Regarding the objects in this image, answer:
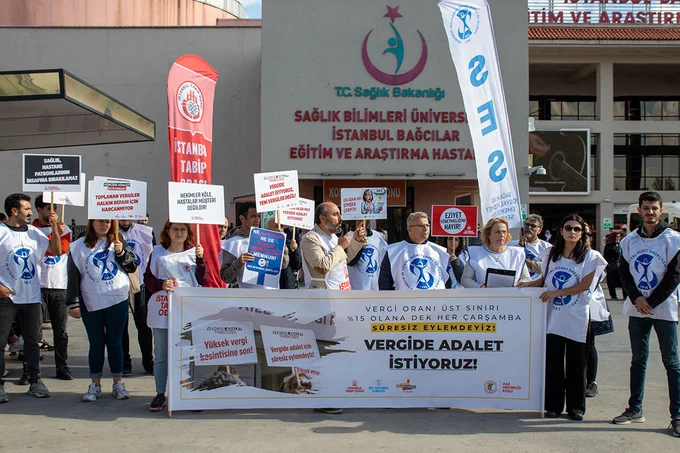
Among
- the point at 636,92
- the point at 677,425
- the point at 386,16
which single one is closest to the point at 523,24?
the point at 386,16

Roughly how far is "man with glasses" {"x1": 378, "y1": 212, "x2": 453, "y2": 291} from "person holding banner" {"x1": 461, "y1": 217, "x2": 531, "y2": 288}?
24 cm

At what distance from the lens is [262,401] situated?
588cm

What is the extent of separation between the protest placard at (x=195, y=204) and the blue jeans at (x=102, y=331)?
1.16 m

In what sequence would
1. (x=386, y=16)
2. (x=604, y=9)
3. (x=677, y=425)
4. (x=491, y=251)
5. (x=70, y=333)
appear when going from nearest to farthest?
(x=677, y=425), (x=491, y=251), (x=70, y=333), (x=386, y=16), (x=604, y=9)

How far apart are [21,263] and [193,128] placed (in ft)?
7.80

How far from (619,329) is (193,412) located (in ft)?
26.7

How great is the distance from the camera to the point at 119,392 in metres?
6.54

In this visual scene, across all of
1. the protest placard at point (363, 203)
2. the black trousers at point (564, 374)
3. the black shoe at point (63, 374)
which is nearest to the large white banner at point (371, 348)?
the black trousers at point (564, 374)

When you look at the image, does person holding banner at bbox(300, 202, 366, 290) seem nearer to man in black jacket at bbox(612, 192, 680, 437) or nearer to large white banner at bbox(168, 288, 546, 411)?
large white banner at bbox(168, 288, 546, 411)

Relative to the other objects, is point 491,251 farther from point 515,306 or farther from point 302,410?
point 302,410

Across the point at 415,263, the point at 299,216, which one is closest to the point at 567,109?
the point at 299,216

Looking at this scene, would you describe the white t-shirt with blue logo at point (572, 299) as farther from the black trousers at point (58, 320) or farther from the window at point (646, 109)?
the window at point (646, 109)

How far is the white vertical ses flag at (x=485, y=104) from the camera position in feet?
22.4

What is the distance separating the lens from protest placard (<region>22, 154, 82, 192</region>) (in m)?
7.11
